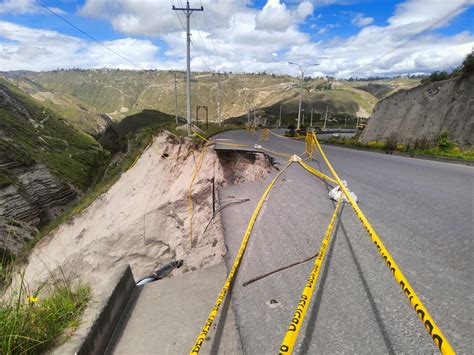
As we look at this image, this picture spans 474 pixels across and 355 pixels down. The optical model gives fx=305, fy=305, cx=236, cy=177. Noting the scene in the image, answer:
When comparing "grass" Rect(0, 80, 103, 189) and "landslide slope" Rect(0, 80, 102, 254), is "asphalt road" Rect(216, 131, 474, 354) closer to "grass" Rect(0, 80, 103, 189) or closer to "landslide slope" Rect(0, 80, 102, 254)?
"landslide slope" Rect(0, 80, 102, 254)

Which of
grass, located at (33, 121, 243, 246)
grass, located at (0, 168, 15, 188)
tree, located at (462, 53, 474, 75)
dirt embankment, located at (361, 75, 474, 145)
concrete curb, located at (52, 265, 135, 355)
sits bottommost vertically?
grass, located at (0, 168, 15, 188)

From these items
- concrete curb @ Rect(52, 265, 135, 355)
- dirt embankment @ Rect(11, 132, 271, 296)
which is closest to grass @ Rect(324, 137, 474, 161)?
dirt embankment @ Rect(11, 132, 271, 296)

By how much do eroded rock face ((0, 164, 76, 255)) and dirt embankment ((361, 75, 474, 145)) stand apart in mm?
31301

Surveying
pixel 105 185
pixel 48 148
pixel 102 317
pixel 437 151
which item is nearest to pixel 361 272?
pixel 102 317

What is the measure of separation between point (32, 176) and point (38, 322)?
40.0 metres

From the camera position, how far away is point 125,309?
431 centimetres

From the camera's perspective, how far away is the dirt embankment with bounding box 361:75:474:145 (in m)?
17.5

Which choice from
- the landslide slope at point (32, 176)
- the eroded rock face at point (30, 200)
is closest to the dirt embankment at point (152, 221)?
the landslide slope at point (32, 176)

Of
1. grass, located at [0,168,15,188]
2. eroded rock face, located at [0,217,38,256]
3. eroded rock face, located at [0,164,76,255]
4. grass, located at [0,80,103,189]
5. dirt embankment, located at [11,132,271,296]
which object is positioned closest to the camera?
dirt embankment, located at [11,132,271,296]

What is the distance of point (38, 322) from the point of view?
3109 mm

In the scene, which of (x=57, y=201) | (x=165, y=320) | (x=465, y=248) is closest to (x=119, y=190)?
(x=165, y=320)

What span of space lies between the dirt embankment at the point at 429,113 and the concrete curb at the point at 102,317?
1874 centimetres

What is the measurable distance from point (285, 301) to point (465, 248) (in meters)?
2.75

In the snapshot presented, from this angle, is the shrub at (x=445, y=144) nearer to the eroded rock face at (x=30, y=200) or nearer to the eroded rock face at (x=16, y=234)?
the eroded rock face at (x=16, y=234)
